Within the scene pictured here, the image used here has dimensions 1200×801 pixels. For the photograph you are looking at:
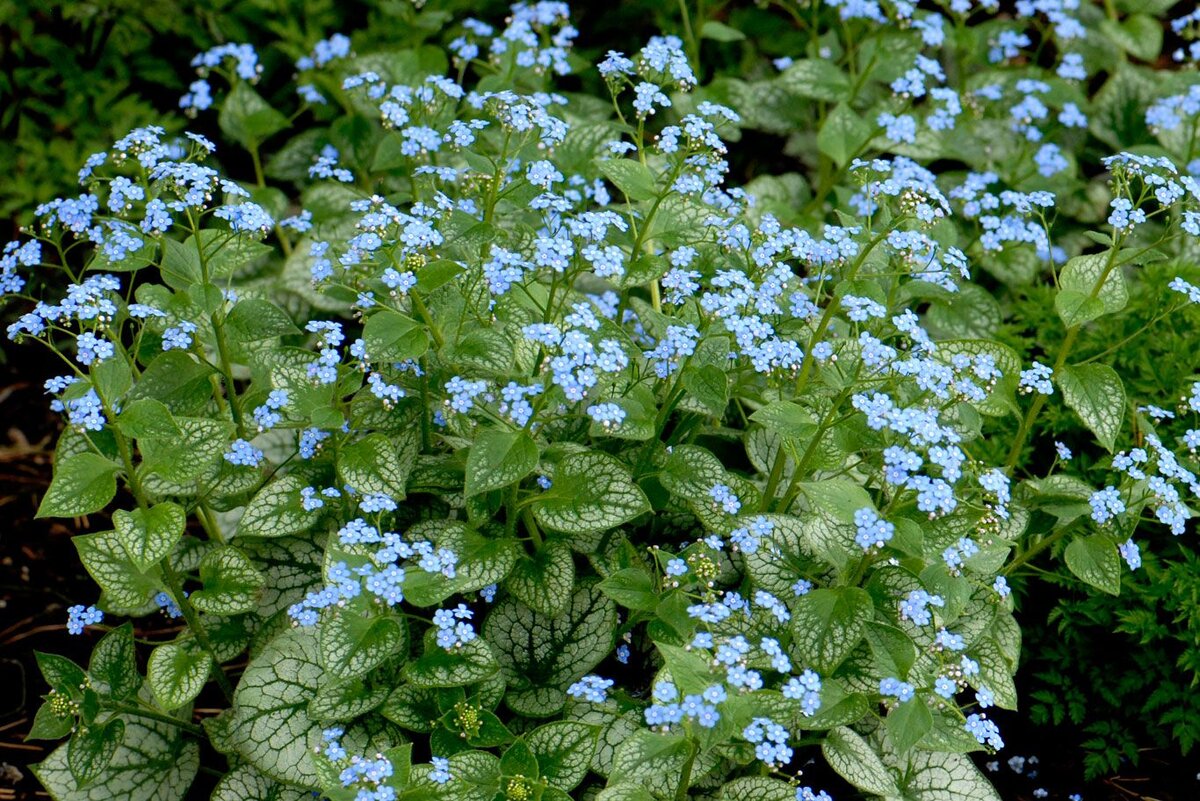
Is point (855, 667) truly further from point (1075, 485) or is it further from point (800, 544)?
point (1075, 485)

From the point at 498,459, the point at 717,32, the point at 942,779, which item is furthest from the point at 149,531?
the point at 717,32

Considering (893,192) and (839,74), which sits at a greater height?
(893,192)

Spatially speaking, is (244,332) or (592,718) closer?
(592,718)

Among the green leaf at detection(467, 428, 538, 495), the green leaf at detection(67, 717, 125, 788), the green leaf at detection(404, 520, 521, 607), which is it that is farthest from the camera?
the green leaf at detection(67, 717, 125, 788)

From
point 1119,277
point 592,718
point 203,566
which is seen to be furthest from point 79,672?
point 1119,277

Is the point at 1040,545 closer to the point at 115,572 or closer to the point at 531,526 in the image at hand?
the point at 531,526

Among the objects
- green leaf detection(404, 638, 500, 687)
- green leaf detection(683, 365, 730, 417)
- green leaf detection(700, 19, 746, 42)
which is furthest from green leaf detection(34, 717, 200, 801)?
green leaf detection(700, 19, 746, 42)

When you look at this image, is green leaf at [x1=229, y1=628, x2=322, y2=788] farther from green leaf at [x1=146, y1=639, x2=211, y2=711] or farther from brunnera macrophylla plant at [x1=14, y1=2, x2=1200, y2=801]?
green leaf at [x1=146, y1=639, x2=211, y2=711]
